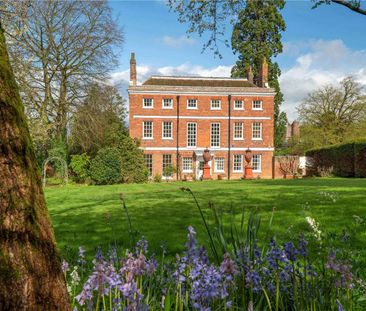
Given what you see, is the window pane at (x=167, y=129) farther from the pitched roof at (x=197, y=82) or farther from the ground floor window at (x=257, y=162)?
the ground floor window at (x=257, y=162)

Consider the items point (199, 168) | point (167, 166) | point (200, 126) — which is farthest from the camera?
point (200, 126)

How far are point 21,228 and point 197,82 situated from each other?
42.3m

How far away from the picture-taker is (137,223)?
8023mm

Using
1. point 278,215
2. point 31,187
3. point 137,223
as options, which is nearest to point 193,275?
point 31,187

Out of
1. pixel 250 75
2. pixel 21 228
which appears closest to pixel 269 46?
pixel 250 75

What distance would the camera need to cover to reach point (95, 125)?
33.1 m

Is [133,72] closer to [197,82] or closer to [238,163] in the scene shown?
[197,82]

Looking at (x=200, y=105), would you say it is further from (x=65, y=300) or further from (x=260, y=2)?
(x=65, y=300)

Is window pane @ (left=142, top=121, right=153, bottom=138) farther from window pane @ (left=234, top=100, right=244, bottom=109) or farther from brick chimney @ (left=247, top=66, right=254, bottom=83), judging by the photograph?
brick chimney @ (left=247, top=66, right=254, bottom=83)

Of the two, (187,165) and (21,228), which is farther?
(187,165)

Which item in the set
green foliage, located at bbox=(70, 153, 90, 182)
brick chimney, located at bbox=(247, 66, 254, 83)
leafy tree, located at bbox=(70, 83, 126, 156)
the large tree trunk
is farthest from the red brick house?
the large tree trunk

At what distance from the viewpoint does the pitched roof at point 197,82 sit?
4184cm

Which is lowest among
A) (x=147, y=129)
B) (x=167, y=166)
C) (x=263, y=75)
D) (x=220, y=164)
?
(x=167, y=166)

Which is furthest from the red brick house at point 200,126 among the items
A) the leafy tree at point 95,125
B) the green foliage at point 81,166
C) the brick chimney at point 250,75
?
the green foliage at point 81,166
